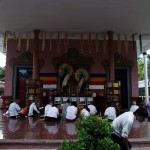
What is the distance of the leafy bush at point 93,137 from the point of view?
111 inches

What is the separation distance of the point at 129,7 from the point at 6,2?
483 cm

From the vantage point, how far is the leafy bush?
2.83 meters

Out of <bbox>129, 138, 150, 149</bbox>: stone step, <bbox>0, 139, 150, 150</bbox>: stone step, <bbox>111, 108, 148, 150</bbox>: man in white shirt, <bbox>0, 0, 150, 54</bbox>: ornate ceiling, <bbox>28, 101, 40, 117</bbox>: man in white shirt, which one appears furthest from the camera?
<bbox>28, 101, 40, 117</bbox>: man in white shirt

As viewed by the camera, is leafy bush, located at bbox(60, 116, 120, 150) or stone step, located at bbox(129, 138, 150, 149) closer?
leafy bush, located at bbox(60, 116, 120, 150)

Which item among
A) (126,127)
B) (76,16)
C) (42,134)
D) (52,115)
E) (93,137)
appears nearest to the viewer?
(93,137)

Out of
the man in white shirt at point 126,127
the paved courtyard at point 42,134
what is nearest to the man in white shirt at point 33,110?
the paved courtyard at point 42,134

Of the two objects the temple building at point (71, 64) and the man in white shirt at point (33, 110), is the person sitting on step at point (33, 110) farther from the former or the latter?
the temple building at point (71, 64)

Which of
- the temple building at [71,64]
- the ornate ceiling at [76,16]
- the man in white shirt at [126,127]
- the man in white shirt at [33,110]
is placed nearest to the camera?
the man in white shirt at [126,127]

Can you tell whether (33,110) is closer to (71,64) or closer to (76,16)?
(71,64)

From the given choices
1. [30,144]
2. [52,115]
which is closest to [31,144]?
[30,144]

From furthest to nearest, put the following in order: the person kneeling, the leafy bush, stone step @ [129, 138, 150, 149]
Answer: the person kneeling → stone step @ [129, 138, 150, 149] → the leafy bush

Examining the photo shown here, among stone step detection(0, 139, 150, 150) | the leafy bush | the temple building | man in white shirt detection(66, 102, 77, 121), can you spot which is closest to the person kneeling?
man in white shirt detection(66, 102, 77, 121)

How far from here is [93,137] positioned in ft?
9.63

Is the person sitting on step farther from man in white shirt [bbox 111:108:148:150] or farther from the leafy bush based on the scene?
the leafy bush
